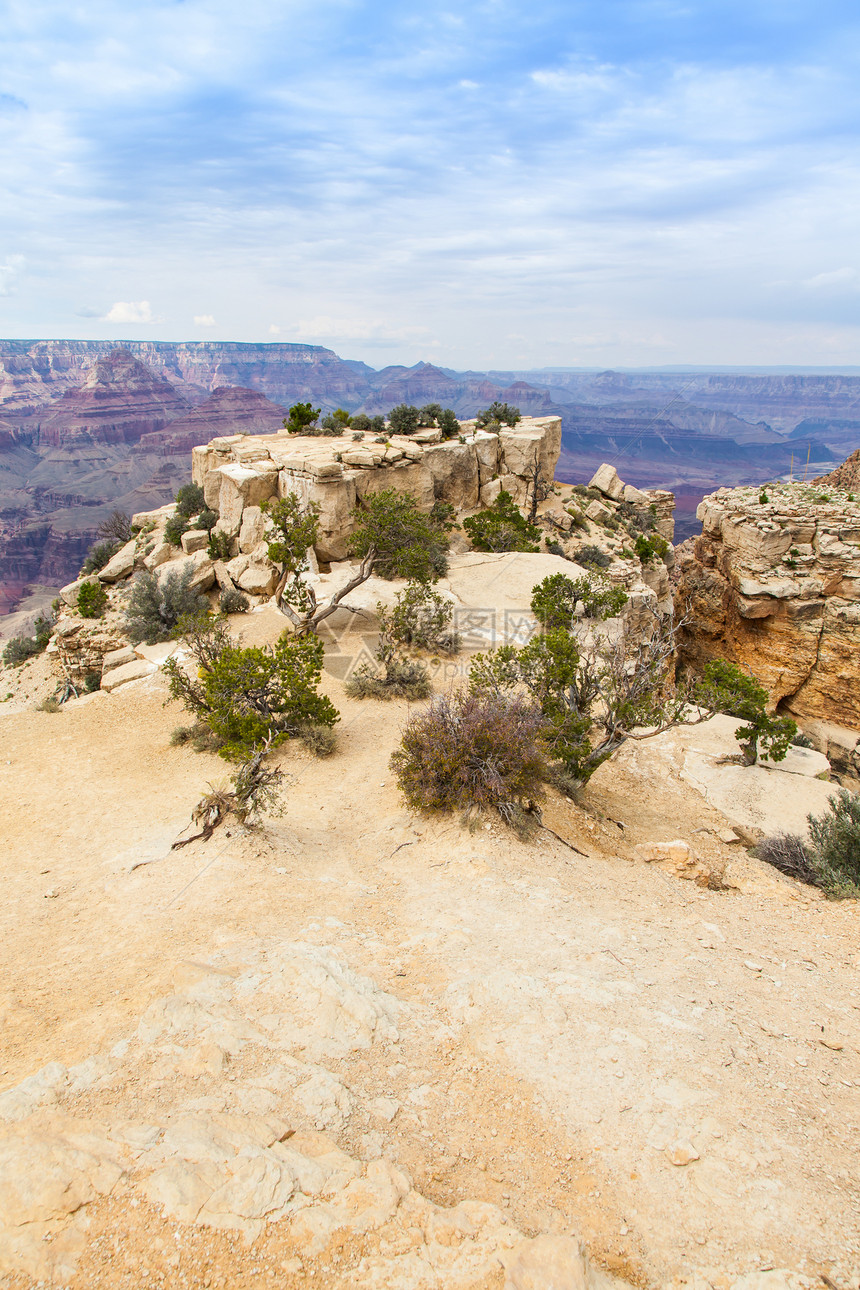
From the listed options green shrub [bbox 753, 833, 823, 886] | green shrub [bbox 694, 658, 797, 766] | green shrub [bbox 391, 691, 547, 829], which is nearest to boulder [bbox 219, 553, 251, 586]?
green shrub [bbox 391, 691, 547, 829]

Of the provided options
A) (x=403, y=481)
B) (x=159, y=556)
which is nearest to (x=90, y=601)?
(x=159, y=556)

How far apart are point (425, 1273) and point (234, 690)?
31.6ft

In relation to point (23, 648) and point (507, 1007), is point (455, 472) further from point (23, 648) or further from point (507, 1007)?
point (507, 1007)

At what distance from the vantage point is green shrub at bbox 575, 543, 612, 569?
961 inches

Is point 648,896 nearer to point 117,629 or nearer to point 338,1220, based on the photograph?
point 338,1220

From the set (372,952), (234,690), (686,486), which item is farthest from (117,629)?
(686,486)

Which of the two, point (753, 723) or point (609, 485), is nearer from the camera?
point (753, 723)

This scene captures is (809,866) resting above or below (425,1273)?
below

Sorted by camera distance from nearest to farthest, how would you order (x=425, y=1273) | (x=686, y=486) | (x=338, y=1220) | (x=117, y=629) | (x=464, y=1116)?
(x=425, y=1273) → (x=338, y=1220) → (x=464, y=1116) → (x=117, y=629) → (x=686, y=486)

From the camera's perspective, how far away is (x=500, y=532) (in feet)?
77.2

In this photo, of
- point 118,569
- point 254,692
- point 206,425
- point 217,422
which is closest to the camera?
point 254,692

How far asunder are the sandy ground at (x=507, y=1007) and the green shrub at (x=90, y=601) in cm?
1207

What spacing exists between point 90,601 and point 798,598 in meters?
26.5

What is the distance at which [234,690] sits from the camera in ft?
37.8
